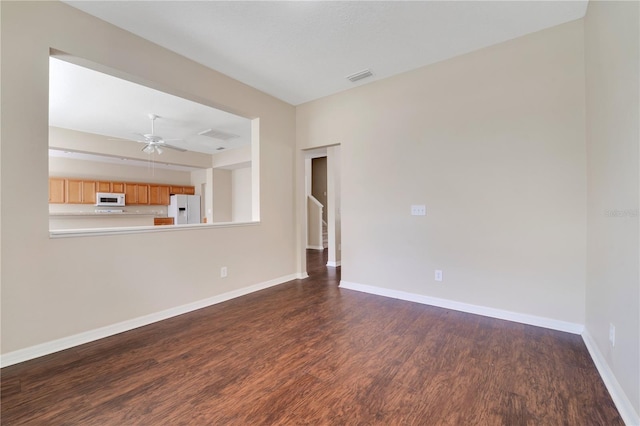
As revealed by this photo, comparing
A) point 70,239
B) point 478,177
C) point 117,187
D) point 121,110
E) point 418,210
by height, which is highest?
point 121,110

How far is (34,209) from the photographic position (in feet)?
6.80

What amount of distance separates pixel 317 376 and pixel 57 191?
7892 millimetres

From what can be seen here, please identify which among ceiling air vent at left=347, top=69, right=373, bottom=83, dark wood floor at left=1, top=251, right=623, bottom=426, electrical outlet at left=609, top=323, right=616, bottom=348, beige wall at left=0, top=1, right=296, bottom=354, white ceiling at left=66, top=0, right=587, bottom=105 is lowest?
dark wood floor at left=1, top=251, right=623, bottom=426

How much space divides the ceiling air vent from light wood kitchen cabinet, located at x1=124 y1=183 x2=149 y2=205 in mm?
7161

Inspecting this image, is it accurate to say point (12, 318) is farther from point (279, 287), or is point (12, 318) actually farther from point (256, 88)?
point (256, 88)

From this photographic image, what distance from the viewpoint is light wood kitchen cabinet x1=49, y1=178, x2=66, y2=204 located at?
619 cm

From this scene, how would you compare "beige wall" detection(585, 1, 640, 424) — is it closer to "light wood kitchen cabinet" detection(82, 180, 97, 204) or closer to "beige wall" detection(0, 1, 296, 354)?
"beige wall" detection(0, 1, 296, 354)

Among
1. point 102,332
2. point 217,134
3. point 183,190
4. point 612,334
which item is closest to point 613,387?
point 612,334

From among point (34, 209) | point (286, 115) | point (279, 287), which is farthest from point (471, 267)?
point (34, 209)

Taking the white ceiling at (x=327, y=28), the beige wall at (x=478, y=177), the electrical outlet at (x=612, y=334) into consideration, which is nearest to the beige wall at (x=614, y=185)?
the electrical outlet at (x=612, y=334)

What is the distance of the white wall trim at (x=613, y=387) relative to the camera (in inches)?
53.8

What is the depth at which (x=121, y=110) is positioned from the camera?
4.36 metres

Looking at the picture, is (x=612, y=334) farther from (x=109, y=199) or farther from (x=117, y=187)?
(x=117, y=187)

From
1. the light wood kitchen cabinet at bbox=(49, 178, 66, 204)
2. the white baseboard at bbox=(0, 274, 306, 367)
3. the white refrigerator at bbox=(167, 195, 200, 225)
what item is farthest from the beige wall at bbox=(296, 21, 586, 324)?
the light wood kitchen cabinet at bbox=(49, 178, 66, 204)
